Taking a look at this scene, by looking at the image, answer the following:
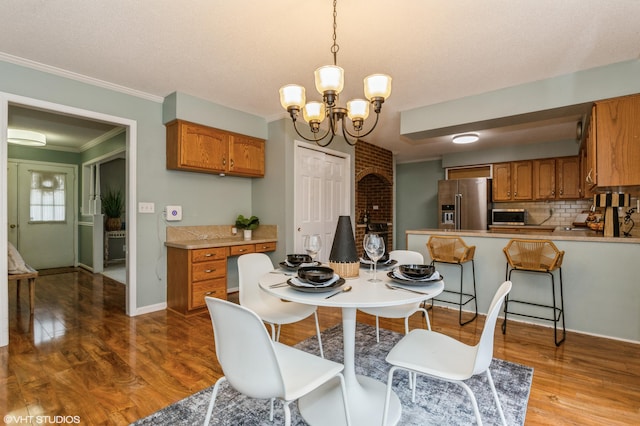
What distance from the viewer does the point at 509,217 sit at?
18.7ft

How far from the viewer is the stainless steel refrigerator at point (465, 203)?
5.75m

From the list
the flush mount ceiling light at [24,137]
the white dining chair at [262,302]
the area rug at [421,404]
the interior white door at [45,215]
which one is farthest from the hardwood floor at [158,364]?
the interior white door at [45,215]

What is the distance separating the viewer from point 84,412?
1773 mm

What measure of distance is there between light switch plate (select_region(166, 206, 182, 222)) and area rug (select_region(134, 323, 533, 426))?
91.4 inches

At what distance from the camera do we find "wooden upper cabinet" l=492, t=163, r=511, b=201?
5785 mm

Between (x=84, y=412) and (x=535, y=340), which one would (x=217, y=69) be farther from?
(x=535, y=340)

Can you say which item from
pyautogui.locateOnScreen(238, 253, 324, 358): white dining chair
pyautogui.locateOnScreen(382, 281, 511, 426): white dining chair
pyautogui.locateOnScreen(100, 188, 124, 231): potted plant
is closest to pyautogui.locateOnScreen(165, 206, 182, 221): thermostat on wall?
pyautogui.locateOnScreen(238, 253, 324, 358): white dining chair

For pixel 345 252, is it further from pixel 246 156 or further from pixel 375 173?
pixel 375 173

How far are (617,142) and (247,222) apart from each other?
3970 mm

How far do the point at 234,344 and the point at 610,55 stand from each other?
11.5ft

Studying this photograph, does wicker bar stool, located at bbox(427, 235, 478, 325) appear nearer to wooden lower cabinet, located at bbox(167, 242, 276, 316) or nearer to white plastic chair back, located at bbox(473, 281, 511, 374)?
white plastic chair back, located at bbox(473, 281, 511, 374)

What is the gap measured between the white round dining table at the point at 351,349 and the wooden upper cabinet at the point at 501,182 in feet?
16.2

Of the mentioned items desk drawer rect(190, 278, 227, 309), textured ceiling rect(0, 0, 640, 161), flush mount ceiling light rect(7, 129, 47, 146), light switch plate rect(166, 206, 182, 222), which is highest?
textured ceiling rect(0, 0, 640, 161)

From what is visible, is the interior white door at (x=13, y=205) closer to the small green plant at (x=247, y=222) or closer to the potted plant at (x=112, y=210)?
the potted plant at (x=112, y=210)
